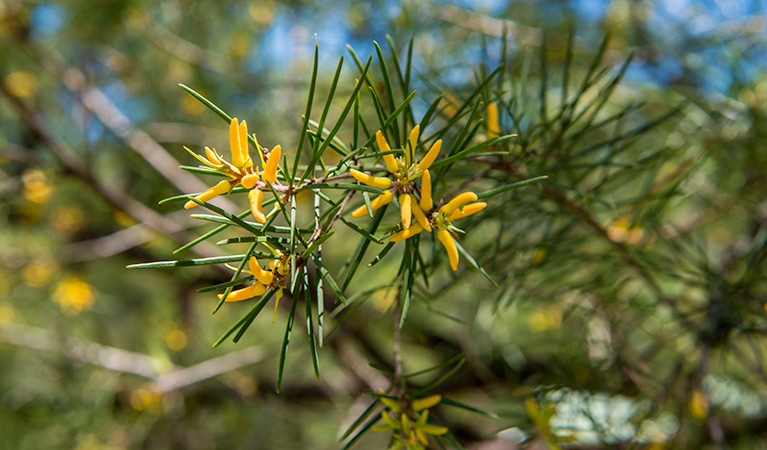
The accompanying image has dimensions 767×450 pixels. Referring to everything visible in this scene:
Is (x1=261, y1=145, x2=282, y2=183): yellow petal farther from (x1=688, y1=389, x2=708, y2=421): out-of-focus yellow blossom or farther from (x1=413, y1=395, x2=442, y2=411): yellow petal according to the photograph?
(x1=688, y1=389, x2=708, y2=421): out-of-focus yellow blossom

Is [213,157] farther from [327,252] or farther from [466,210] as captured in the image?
[327,252]

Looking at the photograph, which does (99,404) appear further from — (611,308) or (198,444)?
(611,308)

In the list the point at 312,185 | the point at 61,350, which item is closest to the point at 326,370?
the point at 61,350

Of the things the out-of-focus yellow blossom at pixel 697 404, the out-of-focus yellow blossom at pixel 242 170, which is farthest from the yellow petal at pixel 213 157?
the out-of-focus yellow blossom at pixel 697 404

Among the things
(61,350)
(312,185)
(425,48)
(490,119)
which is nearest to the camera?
(312,185)

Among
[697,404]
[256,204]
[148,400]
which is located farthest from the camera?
[148,400]

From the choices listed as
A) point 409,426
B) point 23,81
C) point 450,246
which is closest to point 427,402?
point 409,426

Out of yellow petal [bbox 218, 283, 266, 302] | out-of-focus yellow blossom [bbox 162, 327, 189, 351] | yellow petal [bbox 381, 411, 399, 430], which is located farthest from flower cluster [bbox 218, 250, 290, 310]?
out-of-focus yellow blossom [bbox 162, 327, 189, 351]
